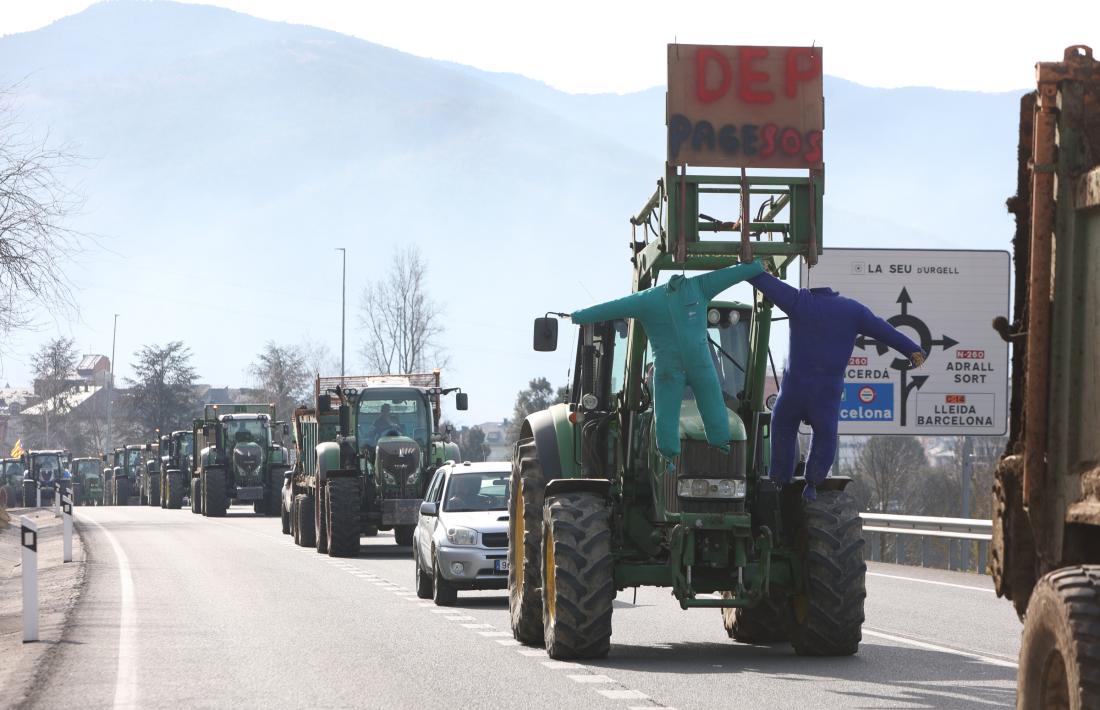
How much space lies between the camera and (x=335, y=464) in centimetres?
3350

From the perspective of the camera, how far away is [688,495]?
13.8 m

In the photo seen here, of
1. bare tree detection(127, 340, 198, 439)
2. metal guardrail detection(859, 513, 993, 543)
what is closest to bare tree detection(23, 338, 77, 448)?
bare tree detection(127, 340, 198, 439)

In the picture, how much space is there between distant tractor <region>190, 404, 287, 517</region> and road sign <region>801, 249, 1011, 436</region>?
28535 millimetres

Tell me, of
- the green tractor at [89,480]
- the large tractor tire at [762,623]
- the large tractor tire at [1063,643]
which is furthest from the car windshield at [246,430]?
the large tractor tire at [1063,643]

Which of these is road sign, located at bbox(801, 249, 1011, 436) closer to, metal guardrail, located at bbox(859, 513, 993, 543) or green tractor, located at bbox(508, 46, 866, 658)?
metal guardrail, located at bbox(859, 513, 993, 543)

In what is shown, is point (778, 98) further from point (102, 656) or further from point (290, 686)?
point (102, 656)

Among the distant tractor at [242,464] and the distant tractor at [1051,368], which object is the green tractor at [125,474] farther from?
the distant tractor at [1051,368]

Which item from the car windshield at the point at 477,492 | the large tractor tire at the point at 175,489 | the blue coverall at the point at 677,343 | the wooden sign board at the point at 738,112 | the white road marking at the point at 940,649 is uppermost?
the wooden sign board at the point at 738,112

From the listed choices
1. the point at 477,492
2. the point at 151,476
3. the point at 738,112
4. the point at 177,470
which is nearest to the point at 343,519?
the point at 477,492

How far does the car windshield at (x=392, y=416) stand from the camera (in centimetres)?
3416

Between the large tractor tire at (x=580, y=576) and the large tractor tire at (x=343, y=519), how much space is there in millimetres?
17643

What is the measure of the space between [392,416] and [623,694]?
74.0ft

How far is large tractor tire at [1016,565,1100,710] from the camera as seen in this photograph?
21.1ft

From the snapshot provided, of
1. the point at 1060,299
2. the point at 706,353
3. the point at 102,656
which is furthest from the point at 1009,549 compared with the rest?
the point at 102,656
